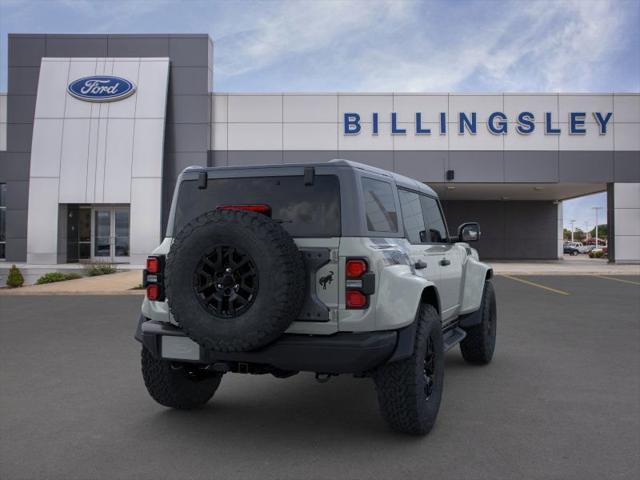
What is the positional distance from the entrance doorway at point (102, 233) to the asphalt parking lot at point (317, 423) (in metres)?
20.5

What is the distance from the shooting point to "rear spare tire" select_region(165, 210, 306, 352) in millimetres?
3533

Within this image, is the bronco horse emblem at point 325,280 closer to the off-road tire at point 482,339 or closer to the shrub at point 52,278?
the off-road tire at point 482,339

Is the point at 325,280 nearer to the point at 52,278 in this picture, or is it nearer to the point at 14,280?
the point at 14,280

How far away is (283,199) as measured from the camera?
13.4 ft

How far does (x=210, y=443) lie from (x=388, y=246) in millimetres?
1812

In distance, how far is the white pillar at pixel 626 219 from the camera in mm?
26484

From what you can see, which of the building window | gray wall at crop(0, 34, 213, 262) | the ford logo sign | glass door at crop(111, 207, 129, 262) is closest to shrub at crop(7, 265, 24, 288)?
gray wall at crop(0, 34, 213, 262)

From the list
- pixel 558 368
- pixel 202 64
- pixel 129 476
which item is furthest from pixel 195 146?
pixel 129 476

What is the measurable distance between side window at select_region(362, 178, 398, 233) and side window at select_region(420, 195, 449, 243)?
0.87 meters

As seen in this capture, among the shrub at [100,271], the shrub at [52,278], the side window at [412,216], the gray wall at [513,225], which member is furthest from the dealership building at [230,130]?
the side window at [412,216]

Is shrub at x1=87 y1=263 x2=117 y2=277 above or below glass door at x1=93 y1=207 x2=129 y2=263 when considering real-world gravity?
below

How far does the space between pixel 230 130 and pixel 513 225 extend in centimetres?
1951

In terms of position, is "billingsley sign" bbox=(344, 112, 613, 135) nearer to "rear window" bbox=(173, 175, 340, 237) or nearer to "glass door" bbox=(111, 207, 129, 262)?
"glass door" bbox=(111, 207, 129, 262)

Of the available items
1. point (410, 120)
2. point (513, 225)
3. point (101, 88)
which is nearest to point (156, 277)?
point (410, 120)
